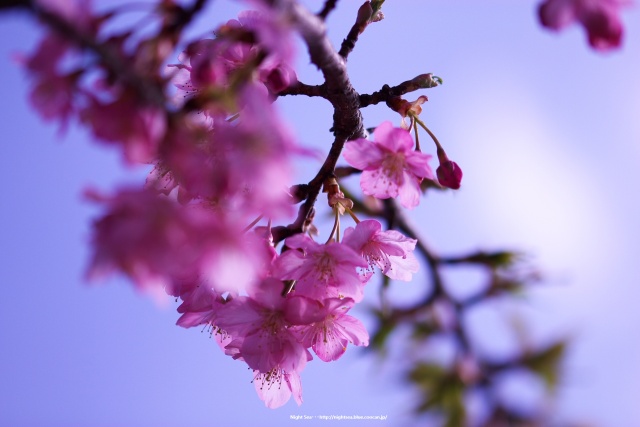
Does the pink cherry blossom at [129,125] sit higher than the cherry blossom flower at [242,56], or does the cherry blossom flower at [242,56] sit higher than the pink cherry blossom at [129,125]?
the cherry blossom flower at [242,56]

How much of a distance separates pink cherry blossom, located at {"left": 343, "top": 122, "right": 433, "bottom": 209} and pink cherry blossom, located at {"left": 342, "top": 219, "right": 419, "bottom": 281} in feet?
0.26

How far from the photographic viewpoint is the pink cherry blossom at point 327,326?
105cm

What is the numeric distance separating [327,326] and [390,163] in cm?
36

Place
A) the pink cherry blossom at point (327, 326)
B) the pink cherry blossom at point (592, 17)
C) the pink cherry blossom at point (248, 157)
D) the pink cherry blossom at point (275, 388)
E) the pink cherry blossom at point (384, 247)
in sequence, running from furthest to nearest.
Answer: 1. the pink cherry blossom at point (275, 388)
2. the pink cherry blossom at point (384, 247)
3. the pink cherry blossom at point (327, 326)
4. the pink cherry blossom at point (592, 17)
5. the pink cherry blossom at point (248, 157)

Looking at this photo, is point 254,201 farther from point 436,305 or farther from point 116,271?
point 436,305

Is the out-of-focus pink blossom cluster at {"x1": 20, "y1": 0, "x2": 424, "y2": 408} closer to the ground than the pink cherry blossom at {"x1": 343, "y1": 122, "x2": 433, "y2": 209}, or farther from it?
closer to the ground

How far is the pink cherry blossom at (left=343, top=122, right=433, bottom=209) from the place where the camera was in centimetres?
112

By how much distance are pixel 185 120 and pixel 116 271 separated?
19cm

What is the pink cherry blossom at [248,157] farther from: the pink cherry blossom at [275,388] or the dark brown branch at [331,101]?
the pink cherry blossom at [275,388]

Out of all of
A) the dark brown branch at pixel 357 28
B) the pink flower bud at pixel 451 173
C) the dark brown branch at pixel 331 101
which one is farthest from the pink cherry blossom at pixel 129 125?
the pink flower bud at pixel 451 173

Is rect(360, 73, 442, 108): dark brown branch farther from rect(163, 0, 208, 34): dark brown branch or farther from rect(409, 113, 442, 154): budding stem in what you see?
rect(163, 0, 208, 34): dark brown branch

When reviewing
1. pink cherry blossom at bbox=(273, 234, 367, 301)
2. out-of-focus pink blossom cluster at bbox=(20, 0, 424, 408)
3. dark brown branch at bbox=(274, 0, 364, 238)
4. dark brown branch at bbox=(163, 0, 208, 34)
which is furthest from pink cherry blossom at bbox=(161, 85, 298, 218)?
pink cherry blossom at bbox=(273, 234, 367, 301)

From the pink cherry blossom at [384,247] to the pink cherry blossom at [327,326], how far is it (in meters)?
0.13

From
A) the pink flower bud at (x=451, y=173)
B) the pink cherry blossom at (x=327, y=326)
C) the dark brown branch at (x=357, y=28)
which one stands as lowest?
the pink cherry blossom at (x=327, y=326)
